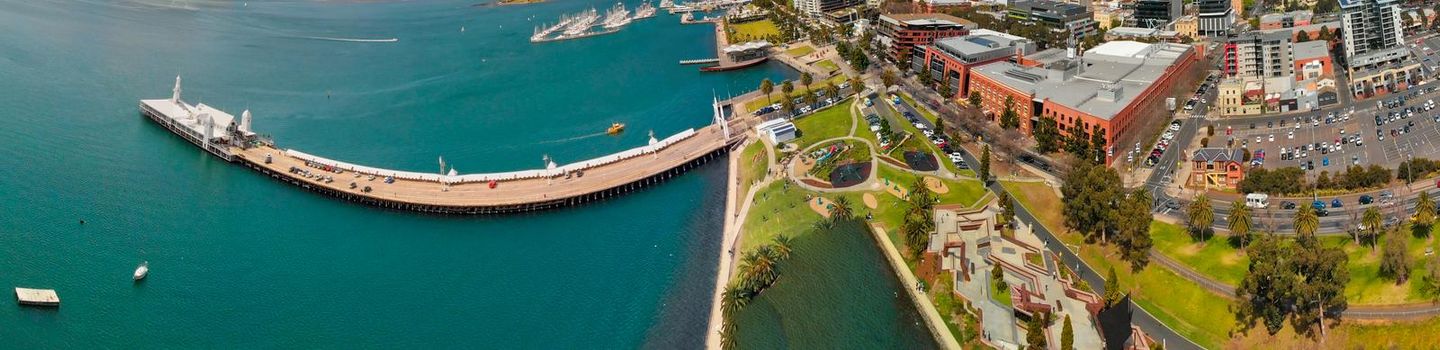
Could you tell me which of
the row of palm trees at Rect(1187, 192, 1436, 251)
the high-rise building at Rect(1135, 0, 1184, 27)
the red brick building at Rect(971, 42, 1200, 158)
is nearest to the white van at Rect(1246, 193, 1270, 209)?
the row of palm trees at Rect(1187, 192, 1436, 251)

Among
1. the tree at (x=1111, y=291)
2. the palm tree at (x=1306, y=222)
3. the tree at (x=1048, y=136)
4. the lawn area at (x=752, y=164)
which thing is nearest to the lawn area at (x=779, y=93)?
the lawn area at (x=752, y=164)

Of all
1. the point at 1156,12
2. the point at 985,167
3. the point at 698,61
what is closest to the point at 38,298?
the point at 985,167

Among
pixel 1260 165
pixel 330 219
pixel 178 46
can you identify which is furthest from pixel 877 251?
pixel 178 46

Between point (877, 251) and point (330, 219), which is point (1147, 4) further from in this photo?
point (330, 219)

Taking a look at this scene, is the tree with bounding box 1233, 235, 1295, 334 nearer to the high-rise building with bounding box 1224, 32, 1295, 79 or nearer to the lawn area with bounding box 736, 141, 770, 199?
the lawn area with bounding box 736, 141, 770, 199

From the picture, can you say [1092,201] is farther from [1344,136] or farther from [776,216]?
[1344,136]
